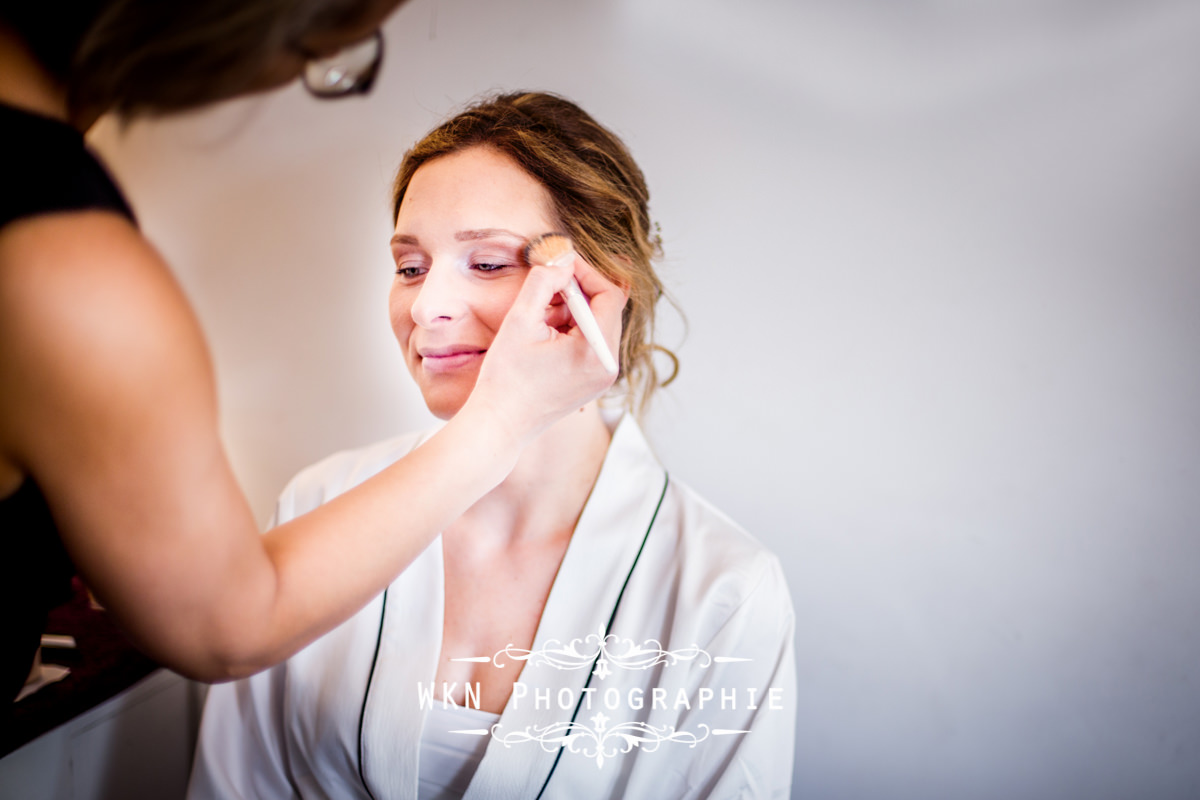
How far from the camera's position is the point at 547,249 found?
22.2 inches

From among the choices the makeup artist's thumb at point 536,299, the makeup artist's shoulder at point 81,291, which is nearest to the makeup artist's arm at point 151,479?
the makeup artist's shoulder at point 81,291

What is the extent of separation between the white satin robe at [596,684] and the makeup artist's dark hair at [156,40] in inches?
19.3

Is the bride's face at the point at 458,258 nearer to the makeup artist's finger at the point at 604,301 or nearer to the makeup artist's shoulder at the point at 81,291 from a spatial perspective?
the makeup artist's finger at the point at 604,301

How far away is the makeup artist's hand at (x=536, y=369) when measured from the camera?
43 centimetres

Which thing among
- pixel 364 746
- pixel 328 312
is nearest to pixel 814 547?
pixel 364 746

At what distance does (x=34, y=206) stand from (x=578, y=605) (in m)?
0.51

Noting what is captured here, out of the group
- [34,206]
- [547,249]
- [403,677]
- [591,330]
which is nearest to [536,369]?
[591,330]

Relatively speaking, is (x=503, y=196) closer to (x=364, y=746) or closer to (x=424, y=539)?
(x=424, y=539)

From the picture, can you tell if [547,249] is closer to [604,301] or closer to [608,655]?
[604,301]

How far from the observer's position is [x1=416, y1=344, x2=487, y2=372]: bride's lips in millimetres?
601

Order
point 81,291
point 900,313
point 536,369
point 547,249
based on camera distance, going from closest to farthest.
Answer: point 81,291 → point 536,369 → point 547,249 → point 900,313

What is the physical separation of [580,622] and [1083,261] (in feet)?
2.07

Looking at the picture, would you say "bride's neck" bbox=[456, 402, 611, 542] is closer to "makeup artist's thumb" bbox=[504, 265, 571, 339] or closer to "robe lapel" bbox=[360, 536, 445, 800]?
"robe lapel" bbox=[360, 536, 445, 800]

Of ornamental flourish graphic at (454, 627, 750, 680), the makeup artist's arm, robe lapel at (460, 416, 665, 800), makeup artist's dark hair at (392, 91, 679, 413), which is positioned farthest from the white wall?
the makeup artist's arm
